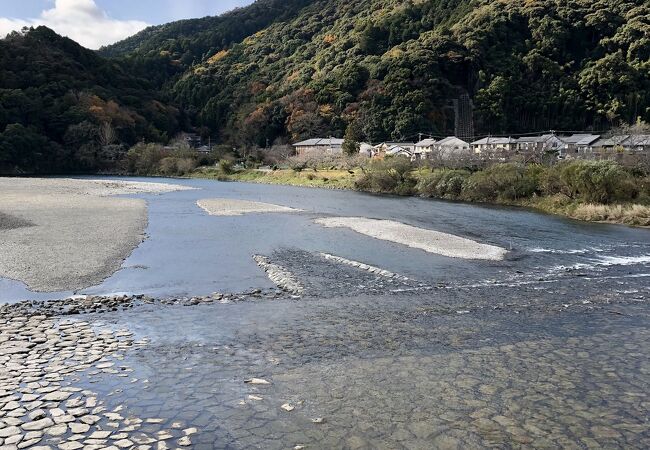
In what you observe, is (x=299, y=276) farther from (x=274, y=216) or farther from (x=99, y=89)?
(x=99, y=89)

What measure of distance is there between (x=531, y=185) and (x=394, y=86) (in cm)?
5067

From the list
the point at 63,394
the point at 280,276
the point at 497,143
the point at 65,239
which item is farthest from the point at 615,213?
the point at 497,143

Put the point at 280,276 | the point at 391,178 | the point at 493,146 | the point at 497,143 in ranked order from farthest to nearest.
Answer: the point at 493,146, the point at 497,143, the point at 391,178, the point at 280,276

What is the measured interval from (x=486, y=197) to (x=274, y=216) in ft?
59.1

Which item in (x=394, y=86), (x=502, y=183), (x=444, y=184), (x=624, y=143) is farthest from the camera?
(x=394, y=86)

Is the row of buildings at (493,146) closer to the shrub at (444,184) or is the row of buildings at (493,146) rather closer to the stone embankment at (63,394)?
the shrub at (444,184)

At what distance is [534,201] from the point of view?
116ft

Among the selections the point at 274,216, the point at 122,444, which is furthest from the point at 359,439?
the point at 274,216

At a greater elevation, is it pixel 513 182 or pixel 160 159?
pixel 160 159

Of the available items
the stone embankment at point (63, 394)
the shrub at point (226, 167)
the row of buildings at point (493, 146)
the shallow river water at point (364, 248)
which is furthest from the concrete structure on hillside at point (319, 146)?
the stone embankment at point (63, 394)

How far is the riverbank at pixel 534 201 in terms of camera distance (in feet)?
90.3

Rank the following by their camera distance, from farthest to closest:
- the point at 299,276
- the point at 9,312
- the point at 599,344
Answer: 1. the point at 299,276
2. the point at 9,312
3. the point at 599,344

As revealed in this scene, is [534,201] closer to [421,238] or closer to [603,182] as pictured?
[603,182]

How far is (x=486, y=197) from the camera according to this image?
128ft
